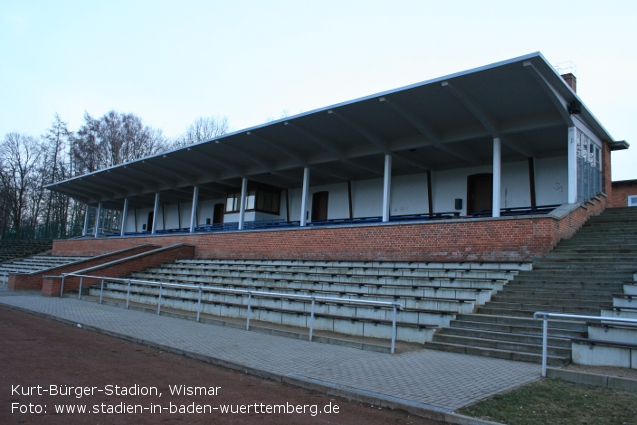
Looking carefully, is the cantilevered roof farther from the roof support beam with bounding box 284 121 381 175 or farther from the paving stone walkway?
the paving stone walkway

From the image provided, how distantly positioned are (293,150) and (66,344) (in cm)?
1387

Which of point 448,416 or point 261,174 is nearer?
point 448,416

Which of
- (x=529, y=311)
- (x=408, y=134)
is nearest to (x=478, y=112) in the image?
(x=408, y=134)

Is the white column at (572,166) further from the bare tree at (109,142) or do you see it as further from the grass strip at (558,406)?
the bare tree at (109,142)

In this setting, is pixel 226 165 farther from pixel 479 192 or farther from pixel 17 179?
pixel 17 179

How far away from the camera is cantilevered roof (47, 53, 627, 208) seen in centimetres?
1391

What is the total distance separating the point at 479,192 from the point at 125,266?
15255mm

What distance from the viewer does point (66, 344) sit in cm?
891

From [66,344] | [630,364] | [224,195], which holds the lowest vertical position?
[66,344]

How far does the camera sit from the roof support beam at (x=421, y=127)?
50.7 ft

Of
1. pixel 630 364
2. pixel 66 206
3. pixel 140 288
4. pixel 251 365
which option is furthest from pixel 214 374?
pixel 66 206

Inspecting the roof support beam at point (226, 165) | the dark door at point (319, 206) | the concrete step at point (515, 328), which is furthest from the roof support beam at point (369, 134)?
the concrete step at point (515, 328)

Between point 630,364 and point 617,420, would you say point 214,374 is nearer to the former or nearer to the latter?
point 617,420

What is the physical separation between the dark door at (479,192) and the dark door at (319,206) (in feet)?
26.3
